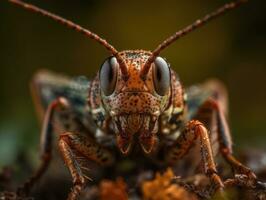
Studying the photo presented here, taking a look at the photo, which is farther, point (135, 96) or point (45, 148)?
point (45, 148)

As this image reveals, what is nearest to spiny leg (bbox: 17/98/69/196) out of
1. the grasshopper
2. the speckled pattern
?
the grasshopper

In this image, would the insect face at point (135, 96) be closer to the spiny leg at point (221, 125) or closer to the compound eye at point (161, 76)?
the compound eye at point (161, 76)

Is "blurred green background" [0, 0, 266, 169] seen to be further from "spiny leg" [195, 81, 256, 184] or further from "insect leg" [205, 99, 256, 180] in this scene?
"insect leg" [205, 99, 256, 180]

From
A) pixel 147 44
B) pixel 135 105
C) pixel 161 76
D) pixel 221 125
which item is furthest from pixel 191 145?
pixel 147 44

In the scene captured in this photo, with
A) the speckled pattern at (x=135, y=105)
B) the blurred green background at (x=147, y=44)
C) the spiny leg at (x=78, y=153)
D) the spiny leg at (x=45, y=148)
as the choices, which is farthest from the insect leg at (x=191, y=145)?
the blurred green background at (x=147, y=44)

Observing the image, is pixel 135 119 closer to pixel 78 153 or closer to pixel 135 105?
pixel 135 105

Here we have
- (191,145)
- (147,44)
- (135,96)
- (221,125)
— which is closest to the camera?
(135,96)
